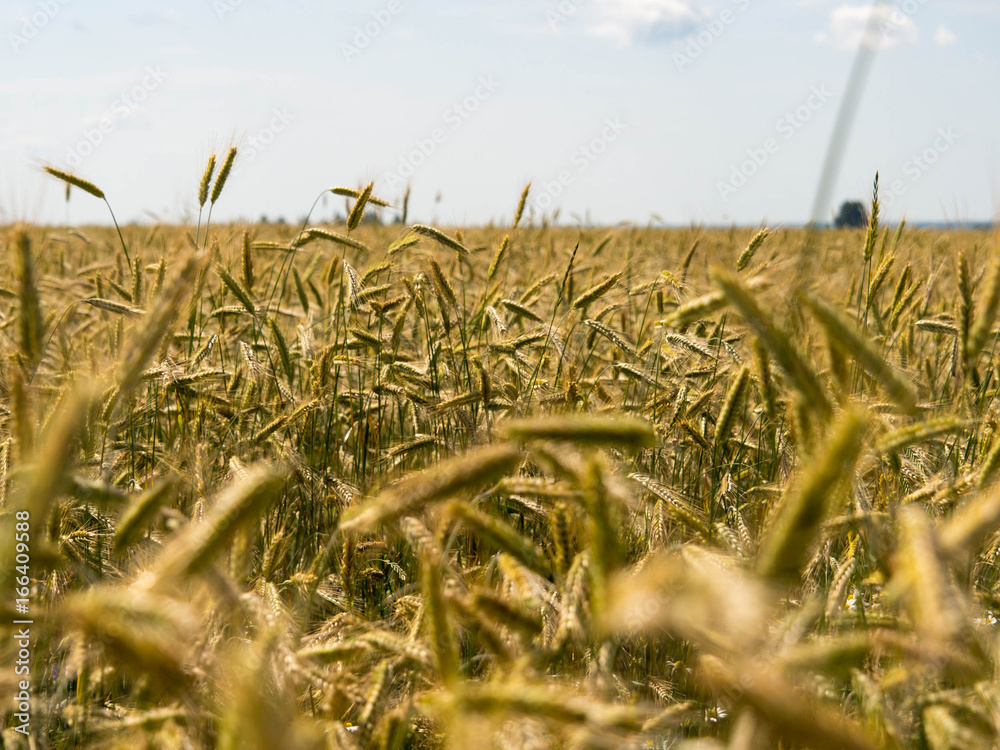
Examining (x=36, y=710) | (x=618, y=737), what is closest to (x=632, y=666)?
(x=618, y=737)

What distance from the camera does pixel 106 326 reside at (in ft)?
10.9

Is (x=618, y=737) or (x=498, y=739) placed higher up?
(x=618, y=737)

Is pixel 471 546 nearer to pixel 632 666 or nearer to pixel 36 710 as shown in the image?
pixel 632 666

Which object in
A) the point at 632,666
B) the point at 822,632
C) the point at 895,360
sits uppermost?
the point at 895,360

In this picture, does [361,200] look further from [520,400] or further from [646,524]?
[646,524]

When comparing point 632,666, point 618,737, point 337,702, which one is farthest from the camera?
point 632,666

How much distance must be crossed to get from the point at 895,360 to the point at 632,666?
2.23m

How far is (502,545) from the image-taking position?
116 centimetres

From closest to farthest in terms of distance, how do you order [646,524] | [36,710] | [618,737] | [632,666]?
[618,737]
[36,710]
[632,666]
[646,524]

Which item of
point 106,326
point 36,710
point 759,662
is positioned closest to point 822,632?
point 759,662

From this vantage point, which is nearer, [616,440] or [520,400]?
[616,440]

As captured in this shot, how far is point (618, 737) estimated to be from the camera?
0.88m

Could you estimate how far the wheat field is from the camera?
2.93 feet

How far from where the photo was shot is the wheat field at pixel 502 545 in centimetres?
89
